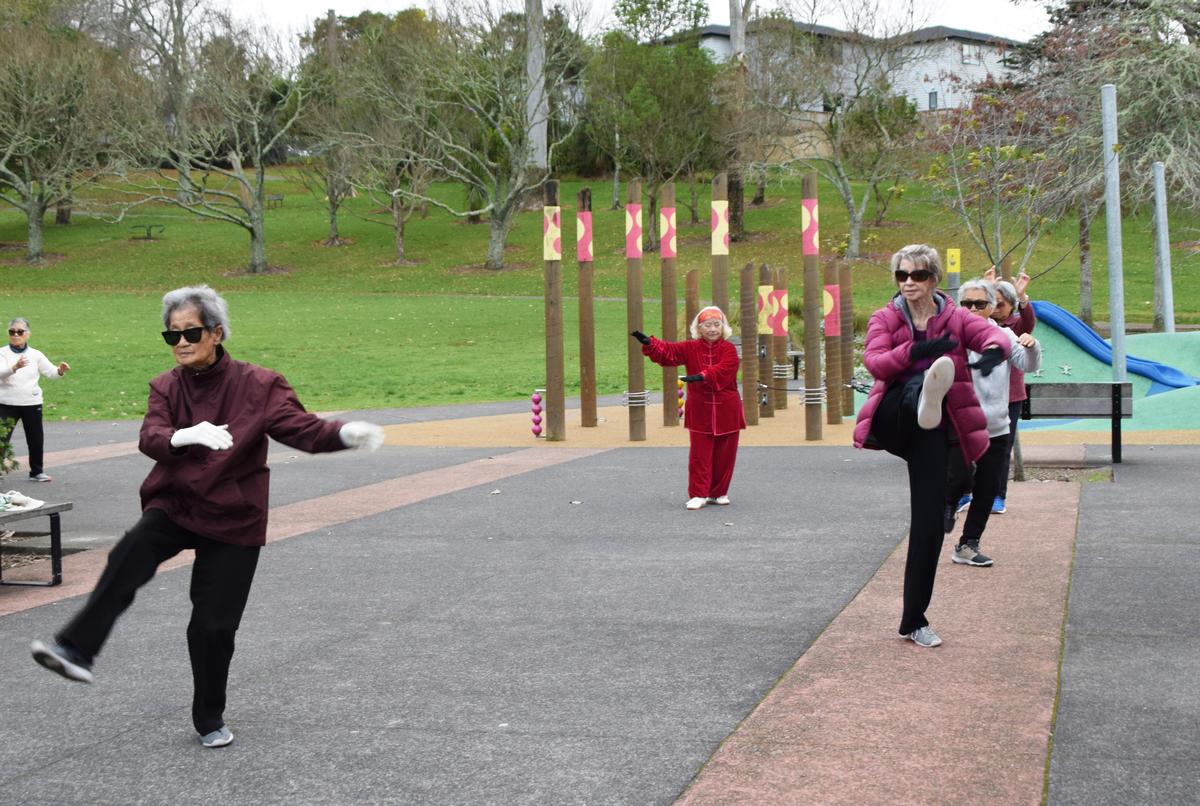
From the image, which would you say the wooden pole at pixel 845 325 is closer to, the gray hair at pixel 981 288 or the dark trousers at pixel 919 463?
the gray hair at pixel 981 288

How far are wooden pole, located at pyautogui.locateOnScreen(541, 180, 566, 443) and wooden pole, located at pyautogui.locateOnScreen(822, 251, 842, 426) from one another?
149 inches

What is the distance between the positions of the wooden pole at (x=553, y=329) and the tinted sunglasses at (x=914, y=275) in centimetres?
1014

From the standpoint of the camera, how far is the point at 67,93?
5741 cm

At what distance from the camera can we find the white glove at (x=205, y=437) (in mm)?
4785

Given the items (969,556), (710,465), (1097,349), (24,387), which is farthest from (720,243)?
(969,556)

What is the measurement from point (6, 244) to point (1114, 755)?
6636 cm

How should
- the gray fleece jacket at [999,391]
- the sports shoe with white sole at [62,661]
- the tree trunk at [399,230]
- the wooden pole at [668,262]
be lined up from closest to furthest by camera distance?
the sports shoe with white sole at [62,661] < the gray fleece jacket at [999,391] < the wooden pole at [668,262] < the tree trunk at [399,230]

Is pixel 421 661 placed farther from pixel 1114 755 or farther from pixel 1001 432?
pixel 1001 432

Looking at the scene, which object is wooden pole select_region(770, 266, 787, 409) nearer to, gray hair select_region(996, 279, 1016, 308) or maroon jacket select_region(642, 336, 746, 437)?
maroon jacket select_region(642, 336, 746, 437)

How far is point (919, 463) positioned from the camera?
243 inches

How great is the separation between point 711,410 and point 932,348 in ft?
16.9

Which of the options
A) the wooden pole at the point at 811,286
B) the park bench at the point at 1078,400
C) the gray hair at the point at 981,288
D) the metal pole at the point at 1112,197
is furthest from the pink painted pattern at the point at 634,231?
the gray hair at the point at 981,288

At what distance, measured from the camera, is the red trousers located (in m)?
10.9

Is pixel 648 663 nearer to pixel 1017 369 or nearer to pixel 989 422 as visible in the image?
pixel 989 422
